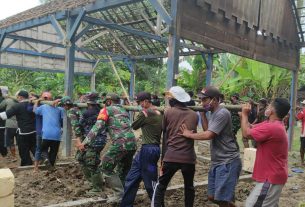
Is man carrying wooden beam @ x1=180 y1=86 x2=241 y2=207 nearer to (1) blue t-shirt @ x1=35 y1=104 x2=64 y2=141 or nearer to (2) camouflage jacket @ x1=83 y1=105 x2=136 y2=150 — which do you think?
(2) camouflage jacket @ x1=83 y1=105 x2=136 y2=150

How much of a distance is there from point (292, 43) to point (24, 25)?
8126 mm

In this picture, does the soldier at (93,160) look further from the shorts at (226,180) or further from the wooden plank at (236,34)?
the wooden plank at (236,34)

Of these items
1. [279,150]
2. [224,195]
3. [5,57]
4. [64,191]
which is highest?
[5,57]

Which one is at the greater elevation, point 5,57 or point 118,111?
point 5,57

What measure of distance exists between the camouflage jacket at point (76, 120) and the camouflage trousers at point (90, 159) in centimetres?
53

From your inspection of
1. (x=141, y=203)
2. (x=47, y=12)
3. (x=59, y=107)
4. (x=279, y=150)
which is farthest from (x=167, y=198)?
(x=47, y=12)

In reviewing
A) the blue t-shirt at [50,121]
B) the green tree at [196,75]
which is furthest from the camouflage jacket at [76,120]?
the green tree at [196,75]

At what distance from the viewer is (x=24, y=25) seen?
407 inches

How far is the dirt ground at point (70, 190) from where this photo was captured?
5559 mm

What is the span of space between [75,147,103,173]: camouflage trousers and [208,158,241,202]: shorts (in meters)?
2.34

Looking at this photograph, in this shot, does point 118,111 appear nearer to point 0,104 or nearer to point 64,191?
point 64,191

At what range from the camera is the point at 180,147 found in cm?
439

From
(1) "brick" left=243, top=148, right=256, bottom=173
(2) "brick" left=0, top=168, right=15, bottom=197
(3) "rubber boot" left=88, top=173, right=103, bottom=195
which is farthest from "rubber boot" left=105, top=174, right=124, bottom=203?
(1) "brick" left=243, top=148, right=256, bottom=173

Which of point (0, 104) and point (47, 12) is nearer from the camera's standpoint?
point (0, 104)
